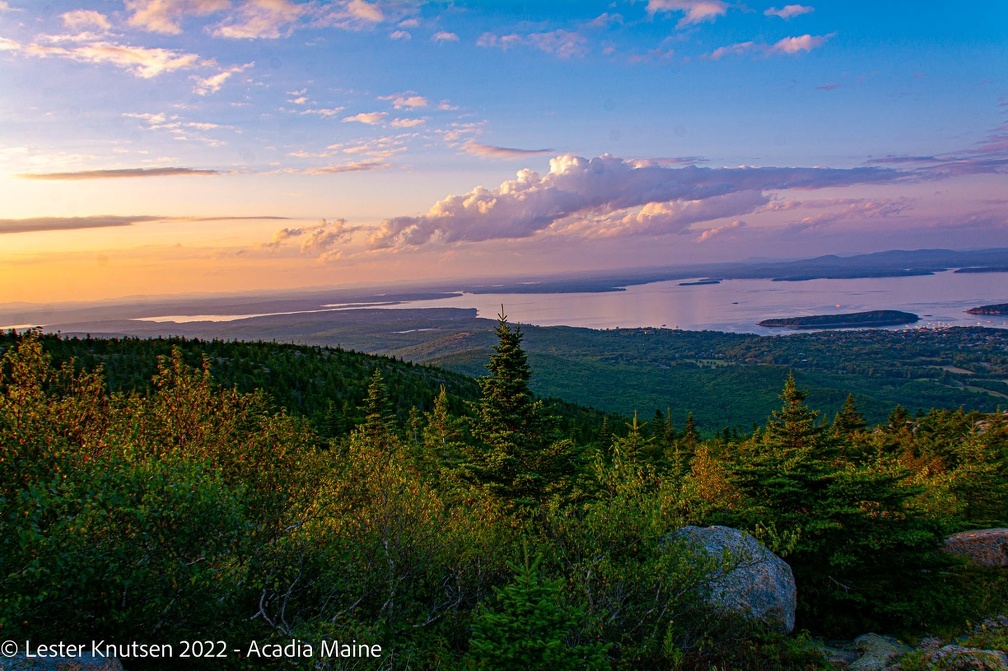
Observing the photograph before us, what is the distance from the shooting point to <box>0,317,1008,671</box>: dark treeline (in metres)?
9.00

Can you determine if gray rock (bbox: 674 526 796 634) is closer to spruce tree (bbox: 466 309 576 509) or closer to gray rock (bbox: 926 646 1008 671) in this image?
gray rock (bbox: 926 646 1008 671)

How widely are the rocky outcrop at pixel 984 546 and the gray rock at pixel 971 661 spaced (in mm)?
10598

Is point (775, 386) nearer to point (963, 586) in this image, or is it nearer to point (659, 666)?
point (963, 586)

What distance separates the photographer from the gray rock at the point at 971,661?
12.1m

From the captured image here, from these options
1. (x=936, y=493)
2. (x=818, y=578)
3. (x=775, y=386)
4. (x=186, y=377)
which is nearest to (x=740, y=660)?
(x=818, y=578)

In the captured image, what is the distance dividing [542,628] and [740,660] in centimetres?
679

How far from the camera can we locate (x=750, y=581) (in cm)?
1573

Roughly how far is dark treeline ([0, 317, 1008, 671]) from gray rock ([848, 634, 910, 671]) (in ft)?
4.68

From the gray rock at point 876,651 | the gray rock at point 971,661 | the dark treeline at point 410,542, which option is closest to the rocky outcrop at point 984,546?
the dark treeline at point 410,542

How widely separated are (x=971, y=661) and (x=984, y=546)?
40.0ft

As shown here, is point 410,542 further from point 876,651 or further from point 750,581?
point 876,651

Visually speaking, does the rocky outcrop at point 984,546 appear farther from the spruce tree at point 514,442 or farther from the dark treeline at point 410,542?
the spruce tree at point 514,442

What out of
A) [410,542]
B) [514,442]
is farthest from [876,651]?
[410,542]

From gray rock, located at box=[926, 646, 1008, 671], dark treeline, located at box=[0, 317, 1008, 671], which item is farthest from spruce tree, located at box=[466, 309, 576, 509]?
gray rock, located at box=[926, 646, 1008, 671]
